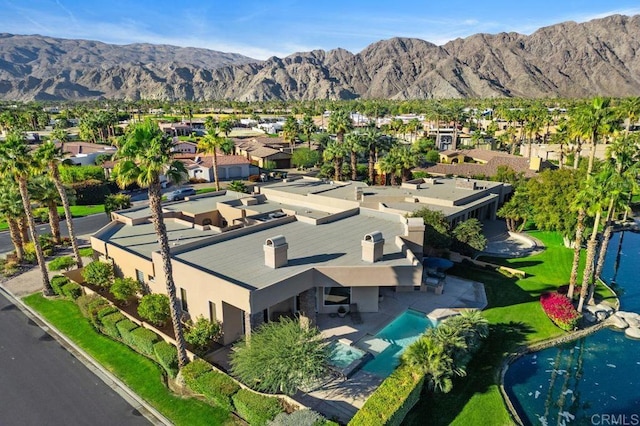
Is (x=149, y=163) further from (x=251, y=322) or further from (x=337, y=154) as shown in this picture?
(x=337, y=154)

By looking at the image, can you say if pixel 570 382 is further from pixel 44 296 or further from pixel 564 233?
pixel 44 296

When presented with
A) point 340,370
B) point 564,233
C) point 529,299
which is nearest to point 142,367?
point 340,370

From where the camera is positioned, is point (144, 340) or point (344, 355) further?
point (144, 340)

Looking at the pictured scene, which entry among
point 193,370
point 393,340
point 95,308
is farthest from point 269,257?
point 95,308

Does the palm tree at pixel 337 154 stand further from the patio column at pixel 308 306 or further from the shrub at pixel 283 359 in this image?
the shrub at pixel 283 359

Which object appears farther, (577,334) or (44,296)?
(44,296)

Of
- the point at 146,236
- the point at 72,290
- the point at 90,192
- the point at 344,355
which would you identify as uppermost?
the point at 146,236

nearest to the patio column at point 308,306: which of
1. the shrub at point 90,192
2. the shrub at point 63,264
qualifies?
the shrub at point 63,264

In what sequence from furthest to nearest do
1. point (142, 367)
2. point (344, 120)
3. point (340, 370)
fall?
point (344, 120), point (142, 367), point (340, 370)

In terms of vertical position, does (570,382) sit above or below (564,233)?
below
